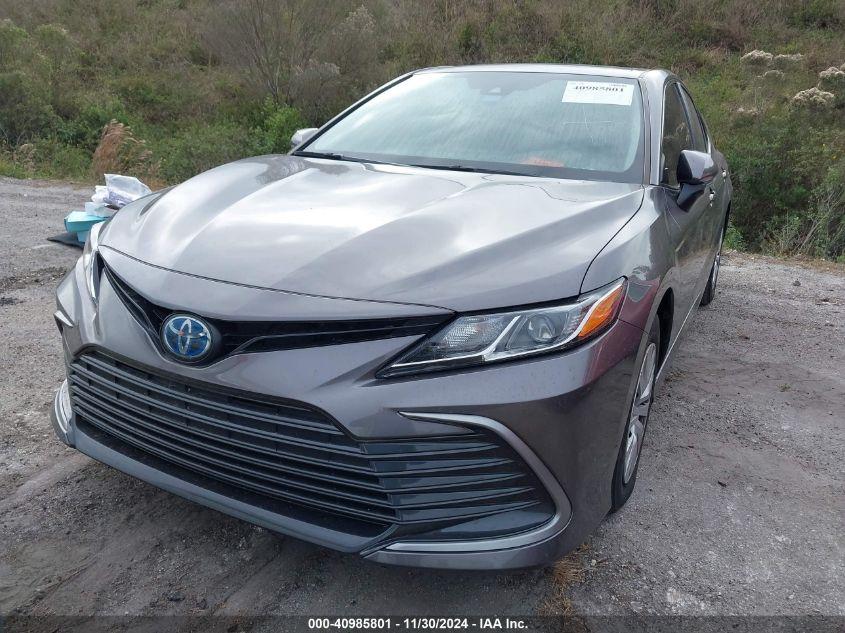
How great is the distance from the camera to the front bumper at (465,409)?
168 cm

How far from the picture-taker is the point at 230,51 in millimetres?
16672

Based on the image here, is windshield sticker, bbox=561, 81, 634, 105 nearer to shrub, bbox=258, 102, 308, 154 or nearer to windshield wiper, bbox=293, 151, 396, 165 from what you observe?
windshield wiper, bbox=293, 151, 396, 165

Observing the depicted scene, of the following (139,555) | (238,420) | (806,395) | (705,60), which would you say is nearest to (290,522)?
(238,420)

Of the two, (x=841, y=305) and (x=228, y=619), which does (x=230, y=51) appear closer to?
(x=841, y=305)

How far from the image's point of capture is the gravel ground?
6.68 feet

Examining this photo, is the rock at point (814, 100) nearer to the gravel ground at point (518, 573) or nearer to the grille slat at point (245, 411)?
the gravel ground at point (518, 573)

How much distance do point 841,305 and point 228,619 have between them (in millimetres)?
5169

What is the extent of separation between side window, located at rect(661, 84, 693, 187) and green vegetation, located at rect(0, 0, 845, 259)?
4628 millimetres

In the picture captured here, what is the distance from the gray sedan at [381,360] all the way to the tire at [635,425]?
2 cm

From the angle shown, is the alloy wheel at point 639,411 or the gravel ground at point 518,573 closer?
the gravel ground at point 518,573

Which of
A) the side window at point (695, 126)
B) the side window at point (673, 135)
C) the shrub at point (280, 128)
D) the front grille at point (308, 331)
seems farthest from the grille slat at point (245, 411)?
the shrub at point (280, 128)

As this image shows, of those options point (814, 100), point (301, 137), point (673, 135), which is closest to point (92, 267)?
point (301, 137)

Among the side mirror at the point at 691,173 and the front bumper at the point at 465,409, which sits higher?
the side mirror at the point at 691,173

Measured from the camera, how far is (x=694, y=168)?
2.81 meters
